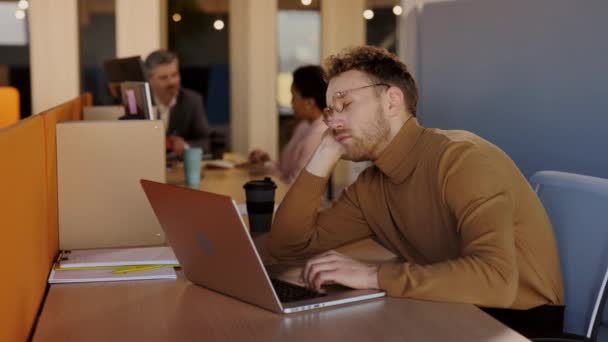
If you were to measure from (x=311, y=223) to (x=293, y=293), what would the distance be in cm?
49

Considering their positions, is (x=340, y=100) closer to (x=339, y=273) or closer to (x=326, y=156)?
(x=326, y=156)

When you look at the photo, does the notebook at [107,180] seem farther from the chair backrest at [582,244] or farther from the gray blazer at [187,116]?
the gray blazer at [187,116]

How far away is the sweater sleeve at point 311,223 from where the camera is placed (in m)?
2.16

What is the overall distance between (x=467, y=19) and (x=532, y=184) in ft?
5.39

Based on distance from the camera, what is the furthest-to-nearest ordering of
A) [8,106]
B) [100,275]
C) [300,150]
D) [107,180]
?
1. [8,106]
2. [300,150]
3. [107,180]
4. [100,275]

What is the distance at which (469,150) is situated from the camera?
6.19ft

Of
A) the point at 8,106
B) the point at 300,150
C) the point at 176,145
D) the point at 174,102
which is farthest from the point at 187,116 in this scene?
the point at 300,150

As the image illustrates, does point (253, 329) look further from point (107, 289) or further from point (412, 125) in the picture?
point (412, 125)

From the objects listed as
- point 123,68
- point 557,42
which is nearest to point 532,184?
point 557,42

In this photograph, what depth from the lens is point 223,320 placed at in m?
1.55

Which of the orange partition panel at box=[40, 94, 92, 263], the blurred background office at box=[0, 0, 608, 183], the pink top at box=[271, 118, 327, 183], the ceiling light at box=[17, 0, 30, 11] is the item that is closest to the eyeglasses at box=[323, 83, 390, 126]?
the orange partition panel at box=[40, 94, 92, 263]

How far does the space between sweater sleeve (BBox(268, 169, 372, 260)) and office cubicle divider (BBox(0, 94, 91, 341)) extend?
56 centimetres

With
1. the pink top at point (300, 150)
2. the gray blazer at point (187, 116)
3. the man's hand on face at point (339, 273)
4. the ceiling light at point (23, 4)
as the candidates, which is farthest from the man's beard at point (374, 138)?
the ceiling light at point (23, 4)

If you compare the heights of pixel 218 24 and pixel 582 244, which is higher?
pixel 218 24
